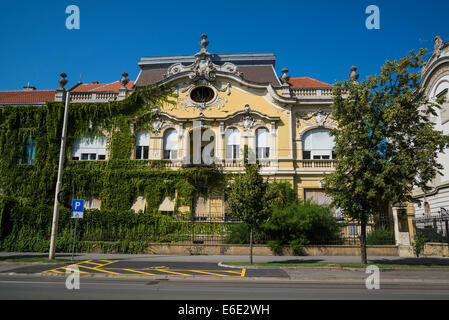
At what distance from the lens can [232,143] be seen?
87.8 feet

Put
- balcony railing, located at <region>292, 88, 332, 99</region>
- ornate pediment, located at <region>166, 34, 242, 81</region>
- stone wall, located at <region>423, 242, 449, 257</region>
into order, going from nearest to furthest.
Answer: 1. stone wall, located at <region>423, 242, 449, 257</region>
2. balcony railing, located at <region>292, 88, 332, 99</region>
3. ornate pediment, located at <region>166, 34, 242, 81</region>

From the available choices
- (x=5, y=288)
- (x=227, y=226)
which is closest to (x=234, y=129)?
(x=227, y=226)

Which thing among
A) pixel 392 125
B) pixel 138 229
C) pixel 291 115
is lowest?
pixel 138 229

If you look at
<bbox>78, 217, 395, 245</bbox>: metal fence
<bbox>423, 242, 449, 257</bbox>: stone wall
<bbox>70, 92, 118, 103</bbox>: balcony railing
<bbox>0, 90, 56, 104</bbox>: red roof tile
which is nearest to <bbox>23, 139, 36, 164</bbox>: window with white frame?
<bbox>0, 90, 56, 104</bbox>: red roof tile

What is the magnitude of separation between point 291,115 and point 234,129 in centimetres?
468

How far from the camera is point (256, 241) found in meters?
20.0

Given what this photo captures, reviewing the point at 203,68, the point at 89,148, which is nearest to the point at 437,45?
the point at 203,68

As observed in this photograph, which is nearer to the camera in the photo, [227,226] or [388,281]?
[388,281]

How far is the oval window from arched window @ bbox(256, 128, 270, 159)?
4882 millimetres

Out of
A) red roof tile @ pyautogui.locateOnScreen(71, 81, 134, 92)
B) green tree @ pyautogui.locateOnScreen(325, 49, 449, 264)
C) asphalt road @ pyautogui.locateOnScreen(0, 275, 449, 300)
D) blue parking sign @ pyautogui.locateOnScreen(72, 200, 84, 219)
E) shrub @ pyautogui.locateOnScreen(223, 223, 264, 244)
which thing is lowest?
asphalt road @ pyautogui.locateOnScreen(0, 275, 449, 300)

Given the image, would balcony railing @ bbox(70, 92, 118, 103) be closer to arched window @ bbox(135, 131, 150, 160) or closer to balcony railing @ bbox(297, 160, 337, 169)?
arched window @ bbox(135, 131, 150, 160)

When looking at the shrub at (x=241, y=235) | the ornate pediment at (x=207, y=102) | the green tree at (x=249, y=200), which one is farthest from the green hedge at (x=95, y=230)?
the ornate pediment at (x=207, y=102)

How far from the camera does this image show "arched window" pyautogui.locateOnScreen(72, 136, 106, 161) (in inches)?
1063
